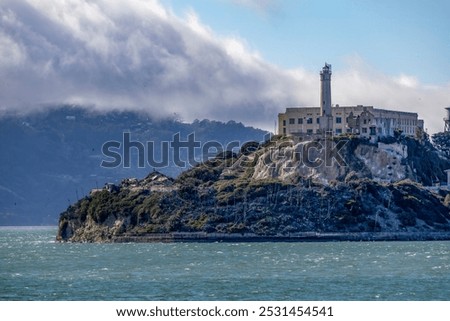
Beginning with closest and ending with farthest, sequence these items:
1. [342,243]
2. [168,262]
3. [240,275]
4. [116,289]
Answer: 1. [116,289]
2. [240,275]
3. [168,262]
4. [342,243]

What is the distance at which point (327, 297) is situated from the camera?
93.6 metres

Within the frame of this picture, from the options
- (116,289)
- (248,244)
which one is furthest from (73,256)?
(116,289)

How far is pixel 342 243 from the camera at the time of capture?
194250 mm

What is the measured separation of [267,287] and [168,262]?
122ft

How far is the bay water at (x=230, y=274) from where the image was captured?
3794 inches

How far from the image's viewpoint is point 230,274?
381 feet

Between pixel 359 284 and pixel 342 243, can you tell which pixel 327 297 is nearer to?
pixel 359 284

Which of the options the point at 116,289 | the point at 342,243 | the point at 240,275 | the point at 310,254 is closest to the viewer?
the point at 116,289

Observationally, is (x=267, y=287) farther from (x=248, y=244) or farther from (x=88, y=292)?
(x=248, y=244)

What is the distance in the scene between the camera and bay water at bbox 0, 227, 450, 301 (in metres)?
96.4

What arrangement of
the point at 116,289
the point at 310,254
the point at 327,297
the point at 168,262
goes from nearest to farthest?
the point at 327,297 < the point at 116,289 < the point at 168,262 < the point at 310,254

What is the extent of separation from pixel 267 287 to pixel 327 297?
827 cm

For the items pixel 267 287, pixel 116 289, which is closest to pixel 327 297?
pixel 267 287

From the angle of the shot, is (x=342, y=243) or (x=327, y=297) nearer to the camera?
(x=327, y=297)
